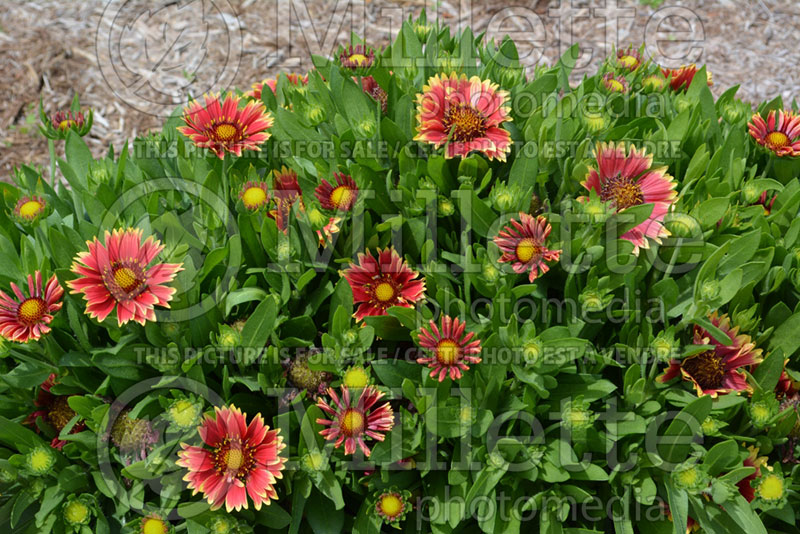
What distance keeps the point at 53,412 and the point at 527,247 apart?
1309 mm

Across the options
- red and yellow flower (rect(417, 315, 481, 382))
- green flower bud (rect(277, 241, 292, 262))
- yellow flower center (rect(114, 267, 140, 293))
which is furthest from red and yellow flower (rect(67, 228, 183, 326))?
red and yellow flower (rect(417, 315, 481, 382))

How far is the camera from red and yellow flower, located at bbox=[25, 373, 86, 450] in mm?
1770

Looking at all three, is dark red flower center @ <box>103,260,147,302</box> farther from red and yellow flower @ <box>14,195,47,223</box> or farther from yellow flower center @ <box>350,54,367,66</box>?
yellow flower center @ <box>350,54,367,66</box>

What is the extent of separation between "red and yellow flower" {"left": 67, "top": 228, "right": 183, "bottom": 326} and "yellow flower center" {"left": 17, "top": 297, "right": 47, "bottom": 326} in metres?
0.10

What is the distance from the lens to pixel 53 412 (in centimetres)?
179

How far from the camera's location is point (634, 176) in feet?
5.95

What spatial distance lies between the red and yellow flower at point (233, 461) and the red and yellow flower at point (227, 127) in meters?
0.72

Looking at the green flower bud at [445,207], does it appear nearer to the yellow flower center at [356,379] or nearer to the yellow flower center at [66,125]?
the yellow flower center at [356,379]

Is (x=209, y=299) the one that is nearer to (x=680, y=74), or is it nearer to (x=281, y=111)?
(x=281, y=111)

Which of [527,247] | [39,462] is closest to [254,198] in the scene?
[527,247]

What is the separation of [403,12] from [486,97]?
9.92 ft

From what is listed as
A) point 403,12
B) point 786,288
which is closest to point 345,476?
point 786,288

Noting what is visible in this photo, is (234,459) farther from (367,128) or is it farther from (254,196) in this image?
(367,128)

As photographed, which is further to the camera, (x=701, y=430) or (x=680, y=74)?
(x=680, y=74)
